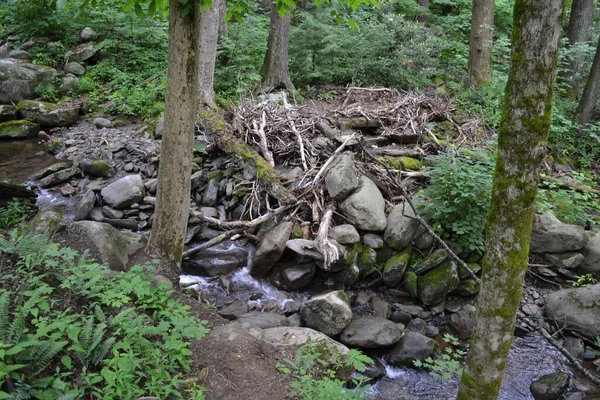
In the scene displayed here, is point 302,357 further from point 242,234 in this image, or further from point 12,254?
point 242,234

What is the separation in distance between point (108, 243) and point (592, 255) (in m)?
8.02

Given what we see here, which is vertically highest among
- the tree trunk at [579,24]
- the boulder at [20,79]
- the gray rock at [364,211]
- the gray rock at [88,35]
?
the tree trunk at [579,24]

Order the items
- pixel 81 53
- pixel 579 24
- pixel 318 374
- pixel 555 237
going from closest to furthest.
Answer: pixel 318 374, pixel 555 237, pixel 579 24, pixel 81 53

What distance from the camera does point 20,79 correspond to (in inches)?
521

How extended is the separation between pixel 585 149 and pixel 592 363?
751 centimetres

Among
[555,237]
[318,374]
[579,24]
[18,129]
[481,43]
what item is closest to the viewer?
[318,374]

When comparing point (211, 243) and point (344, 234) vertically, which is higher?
point (344, 234)

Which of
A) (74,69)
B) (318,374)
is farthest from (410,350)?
(74,69)

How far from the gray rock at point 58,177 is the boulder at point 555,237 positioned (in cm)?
959

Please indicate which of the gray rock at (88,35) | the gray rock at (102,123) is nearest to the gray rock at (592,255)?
the gray rock at (102,123)

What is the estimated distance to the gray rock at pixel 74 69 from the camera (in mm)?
14297

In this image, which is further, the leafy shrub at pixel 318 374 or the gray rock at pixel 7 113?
the gray rock at pixel 7 113

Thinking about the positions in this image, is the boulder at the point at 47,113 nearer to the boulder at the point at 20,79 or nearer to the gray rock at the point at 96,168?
the boulder at the point at 20,79

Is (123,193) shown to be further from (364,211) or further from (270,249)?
(364,211)
